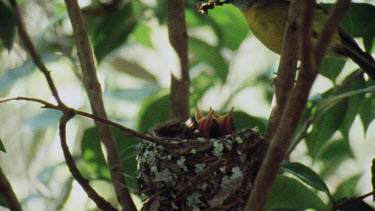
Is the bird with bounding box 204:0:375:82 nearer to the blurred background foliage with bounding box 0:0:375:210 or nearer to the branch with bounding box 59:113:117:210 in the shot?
the blurred background foliage with bounding box 0:0:375:210

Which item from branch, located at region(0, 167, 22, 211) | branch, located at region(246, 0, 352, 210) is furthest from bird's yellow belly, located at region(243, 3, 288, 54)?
branch, located at region(0, 167, 22, 211)

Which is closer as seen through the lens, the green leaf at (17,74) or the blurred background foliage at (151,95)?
the blurred background foliage at (151,95)

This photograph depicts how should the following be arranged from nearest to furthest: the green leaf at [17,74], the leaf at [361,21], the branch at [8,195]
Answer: the branch at [8,195]
the leaf at [361,21]
the green leaf at [17,74]

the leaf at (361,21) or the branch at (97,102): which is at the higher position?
the leaf at (361,21)

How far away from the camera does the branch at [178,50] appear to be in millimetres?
2725

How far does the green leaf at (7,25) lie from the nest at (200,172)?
132cm

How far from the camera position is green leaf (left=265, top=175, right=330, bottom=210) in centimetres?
220

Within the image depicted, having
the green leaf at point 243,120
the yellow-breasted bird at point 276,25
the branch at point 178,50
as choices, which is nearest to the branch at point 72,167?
the branch at point 178,50

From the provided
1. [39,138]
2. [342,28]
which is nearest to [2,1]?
[342,28]

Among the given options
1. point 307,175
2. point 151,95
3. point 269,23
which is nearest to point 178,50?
point 151,95

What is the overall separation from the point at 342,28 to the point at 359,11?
0.67ft

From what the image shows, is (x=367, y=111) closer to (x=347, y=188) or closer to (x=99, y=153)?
(x=347, y=188)

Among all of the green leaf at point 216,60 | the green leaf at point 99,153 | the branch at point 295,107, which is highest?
the green leaf at point 216,60

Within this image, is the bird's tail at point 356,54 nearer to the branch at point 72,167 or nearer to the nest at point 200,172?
the nest at point 200,172
